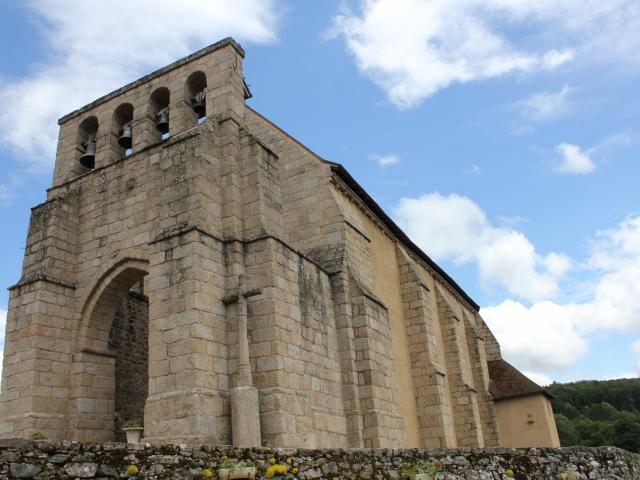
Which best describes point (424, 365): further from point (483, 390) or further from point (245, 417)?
point (245, 417)

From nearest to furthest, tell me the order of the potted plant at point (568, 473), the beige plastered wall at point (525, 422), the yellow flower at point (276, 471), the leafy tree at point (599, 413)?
the yellow flower at point (276, 471)
the potted plant at point (568, 473)
the beige plastered wall at point (525, 422)
the leafy tree at point (599, 413)

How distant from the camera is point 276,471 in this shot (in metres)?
4.73

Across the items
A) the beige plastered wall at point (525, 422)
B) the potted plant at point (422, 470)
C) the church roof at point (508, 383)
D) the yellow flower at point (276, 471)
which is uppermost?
the church roof at point (508, 383)

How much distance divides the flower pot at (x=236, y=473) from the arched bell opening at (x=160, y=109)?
892cm

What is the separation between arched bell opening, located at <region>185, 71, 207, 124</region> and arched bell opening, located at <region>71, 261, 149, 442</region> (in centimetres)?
363

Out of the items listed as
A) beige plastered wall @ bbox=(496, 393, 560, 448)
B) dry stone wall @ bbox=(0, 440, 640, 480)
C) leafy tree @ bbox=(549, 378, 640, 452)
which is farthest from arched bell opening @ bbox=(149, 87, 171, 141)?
leafy tree @ bbox=(549, 378, 640, 452)

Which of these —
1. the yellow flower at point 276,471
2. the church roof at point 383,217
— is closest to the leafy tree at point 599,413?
the church roof at point 383,217

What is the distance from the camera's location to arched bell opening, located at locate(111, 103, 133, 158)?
1235 cm

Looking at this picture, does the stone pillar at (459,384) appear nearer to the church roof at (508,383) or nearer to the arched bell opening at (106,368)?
the church roof at (508,383)

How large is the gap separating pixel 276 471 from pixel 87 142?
33.8 ft

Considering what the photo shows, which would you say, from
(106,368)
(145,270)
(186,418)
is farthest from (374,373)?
(106,368)

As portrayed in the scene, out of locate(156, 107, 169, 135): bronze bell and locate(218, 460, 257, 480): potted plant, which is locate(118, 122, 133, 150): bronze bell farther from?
locate(218, 460, 257, 480): potted plant

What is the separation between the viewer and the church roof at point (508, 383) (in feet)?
67.1

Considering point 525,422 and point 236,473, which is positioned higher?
point 525,422
